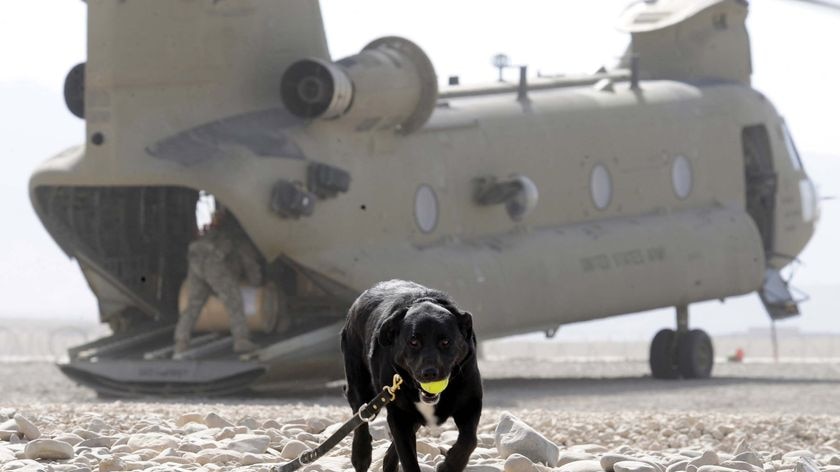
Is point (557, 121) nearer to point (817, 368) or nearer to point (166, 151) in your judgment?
point (166, 151)

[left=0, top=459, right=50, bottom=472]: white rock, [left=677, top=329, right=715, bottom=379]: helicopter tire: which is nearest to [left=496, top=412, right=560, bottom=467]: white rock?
[left=0, top=459, right=50, bottom=472]: white rock

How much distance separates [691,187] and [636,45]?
269cm

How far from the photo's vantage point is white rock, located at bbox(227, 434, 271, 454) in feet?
31.0

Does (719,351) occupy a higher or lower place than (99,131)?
lower

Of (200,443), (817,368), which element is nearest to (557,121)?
(817,368)

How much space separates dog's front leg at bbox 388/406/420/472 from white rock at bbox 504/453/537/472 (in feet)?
3.24

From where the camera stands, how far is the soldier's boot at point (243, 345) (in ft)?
63.6

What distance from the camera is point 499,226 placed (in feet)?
71.4

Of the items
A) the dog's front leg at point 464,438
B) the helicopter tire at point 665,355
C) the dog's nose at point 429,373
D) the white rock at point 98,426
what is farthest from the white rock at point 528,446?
the helicopter tire at point 665,355

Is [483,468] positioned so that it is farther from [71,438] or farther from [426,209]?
[426,209]

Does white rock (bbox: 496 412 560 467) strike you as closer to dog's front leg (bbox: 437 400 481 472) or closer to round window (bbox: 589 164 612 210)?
dog's front leg (bbox: 437 400 481 472)

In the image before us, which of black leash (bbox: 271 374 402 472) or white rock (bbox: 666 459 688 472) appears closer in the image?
black leash (bbox: 271 374 402 472)

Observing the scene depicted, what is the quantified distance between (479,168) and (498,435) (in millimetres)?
11717

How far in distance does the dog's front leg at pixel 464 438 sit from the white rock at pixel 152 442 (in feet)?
7.15
